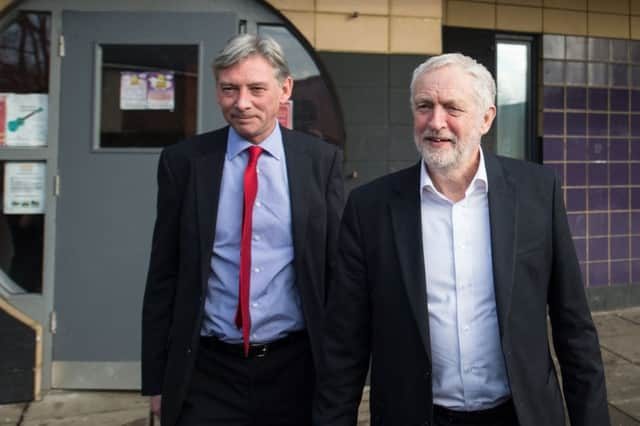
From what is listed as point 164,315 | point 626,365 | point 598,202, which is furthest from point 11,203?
point 598,202

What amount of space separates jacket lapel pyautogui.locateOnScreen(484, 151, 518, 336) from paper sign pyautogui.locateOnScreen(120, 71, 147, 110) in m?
2.88

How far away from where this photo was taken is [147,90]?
3.97 metres

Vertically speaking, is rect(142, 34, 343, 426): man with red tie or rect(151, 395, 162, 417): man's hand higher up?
rect(142, 34, 343, 426): man with red tie

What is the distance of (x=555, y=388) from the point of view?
5.62 feet

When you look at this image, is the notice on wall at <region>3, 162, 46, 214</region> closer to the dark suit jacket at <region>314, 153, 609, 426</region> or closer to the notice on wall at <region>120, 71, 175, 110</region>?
the notice on wall at <region>120, 71, 175, 110</region>

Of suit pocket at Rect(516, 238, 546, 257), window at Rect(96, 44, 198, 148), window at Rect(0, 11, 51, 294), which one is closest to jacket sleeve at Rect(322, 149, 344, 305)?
suit pocket at Rect(516, 238, 546, 257)

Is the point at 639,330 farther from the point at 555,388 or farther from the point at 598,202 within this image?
the point at 555,388

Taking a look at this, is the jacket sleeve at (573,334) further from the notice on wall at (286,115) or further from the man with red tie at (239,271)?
the notice on wall at (286,115)

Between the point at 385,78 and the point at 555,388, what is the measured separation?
2814mm

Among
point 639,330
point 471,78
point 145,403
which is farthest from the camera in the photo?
point 639,330

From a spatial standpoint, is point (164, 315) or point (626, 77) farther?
point (626, 77)

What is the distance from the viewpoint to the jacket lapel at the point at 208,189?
77.1 inches

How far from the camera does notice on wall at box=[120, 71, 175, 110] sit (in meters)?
3.96

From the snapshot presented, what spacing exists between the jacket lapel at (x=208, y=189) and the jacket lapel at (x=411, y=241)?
0.63 metres
